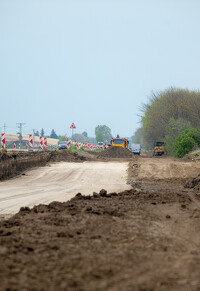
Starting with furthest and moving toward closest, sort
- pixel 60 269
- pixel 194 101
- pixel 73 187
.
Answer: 1. pixel 194 101
2. pixel 73 187
3. pixel 60 269

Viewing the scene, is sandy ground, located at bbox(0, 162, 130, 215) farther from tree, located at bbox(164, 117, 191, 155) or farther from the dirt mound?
tree, located at bbox(164, 117, 191, 155)

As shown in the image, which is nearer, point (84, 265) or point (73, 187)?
point (84, 265)

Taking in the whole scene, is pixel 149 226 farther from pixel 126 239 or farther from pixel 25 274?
pixel 25 274

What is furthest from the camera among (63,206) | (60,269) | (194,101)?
(194,101)

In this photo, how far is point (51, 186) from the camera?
64.8ft

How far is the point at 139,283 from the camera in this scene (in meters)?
5.02

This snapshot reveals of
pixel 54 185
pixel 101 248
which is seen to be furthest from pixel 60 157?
pixel 101 248

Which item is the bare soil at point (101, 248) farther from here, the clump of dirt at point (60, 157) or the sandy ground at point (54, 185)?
the clump of dirt at point (60, 157)

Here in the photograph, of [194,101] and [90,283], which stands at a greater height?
[194,101]

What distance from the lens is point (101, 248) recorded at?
6.84 meters

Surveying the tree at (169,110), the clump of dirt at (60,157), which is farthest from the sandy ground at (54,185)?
the tree at (169,110)

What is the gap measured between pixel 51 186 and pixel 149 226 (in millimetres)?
11093

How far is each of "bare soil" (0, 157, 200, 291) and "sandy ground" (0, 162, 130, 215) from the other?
2.74m

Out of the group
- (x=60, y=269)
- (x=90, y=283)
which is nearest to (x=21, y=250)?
(x=60, y=269)
